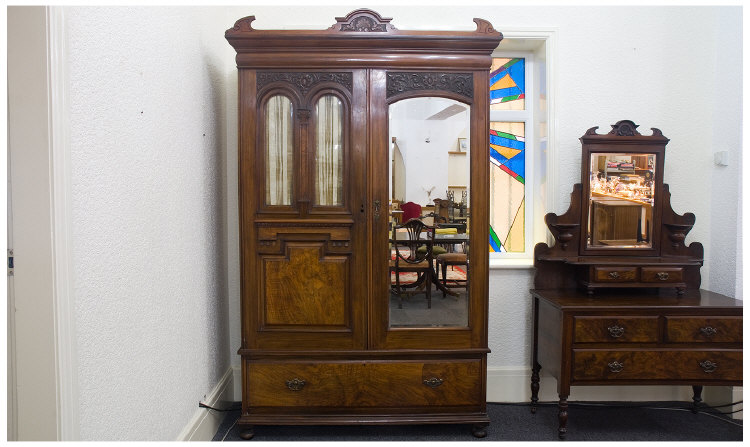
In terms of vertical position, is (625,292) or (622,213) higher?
(622,213)

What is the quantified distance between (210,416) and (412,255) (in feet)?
4.39

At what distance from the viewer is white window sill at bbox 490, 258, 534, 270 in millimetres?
2930

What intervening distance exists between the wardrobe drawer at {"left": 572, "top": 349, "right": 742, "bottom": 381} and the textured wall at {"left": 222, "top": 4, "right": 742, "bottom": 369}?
643 mm

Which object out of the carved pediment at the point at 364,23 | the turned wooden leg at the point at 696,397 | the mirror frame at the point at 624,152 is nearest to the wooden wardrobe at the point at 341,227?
the carved pediment at the point at 364,23

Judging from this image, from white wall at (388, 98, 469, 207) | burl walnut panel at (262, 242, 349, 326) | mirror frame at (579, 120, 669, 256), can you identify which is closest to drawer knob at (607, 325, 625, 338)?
mirror frame at (579, 120, 669, 256)

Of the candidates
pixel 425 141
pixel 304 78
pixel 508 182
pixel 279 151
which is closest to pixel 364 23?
pixel 304 78

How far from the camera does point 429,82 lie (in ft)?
7.72

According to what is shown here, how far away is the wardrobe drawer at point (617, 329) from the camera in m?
2.38

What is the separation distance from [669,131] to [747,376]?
1421 millimetres

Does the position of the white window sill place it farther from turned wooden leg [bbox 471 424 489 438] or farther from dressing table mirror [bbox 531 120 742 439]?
turned wooden leg [bbox 471 424 489 438]

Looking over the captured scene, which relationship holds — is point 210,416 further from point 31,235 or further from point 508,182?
point 508,182

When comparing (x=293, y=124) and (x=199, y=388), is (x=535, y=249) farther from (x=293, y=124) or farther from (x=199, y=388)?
(x=199, y=388)

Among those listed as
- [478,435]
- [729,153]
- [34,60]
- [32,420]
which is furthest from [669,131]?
[32,420]

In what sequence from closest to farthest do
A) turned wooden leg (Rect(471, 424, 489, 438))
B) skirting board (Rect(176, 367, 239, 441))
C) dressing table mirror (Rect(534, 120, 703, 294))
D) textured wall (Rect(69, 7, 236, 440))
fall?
textured wall (Rect(69, 7, 236, 440)) < skirting board (Rect(176, 367, 239, 441)) < turned wooden leg (Rect(471, 424, 489, 438)) < dressing table mirror (Rect(534, 120, 703, 294))
